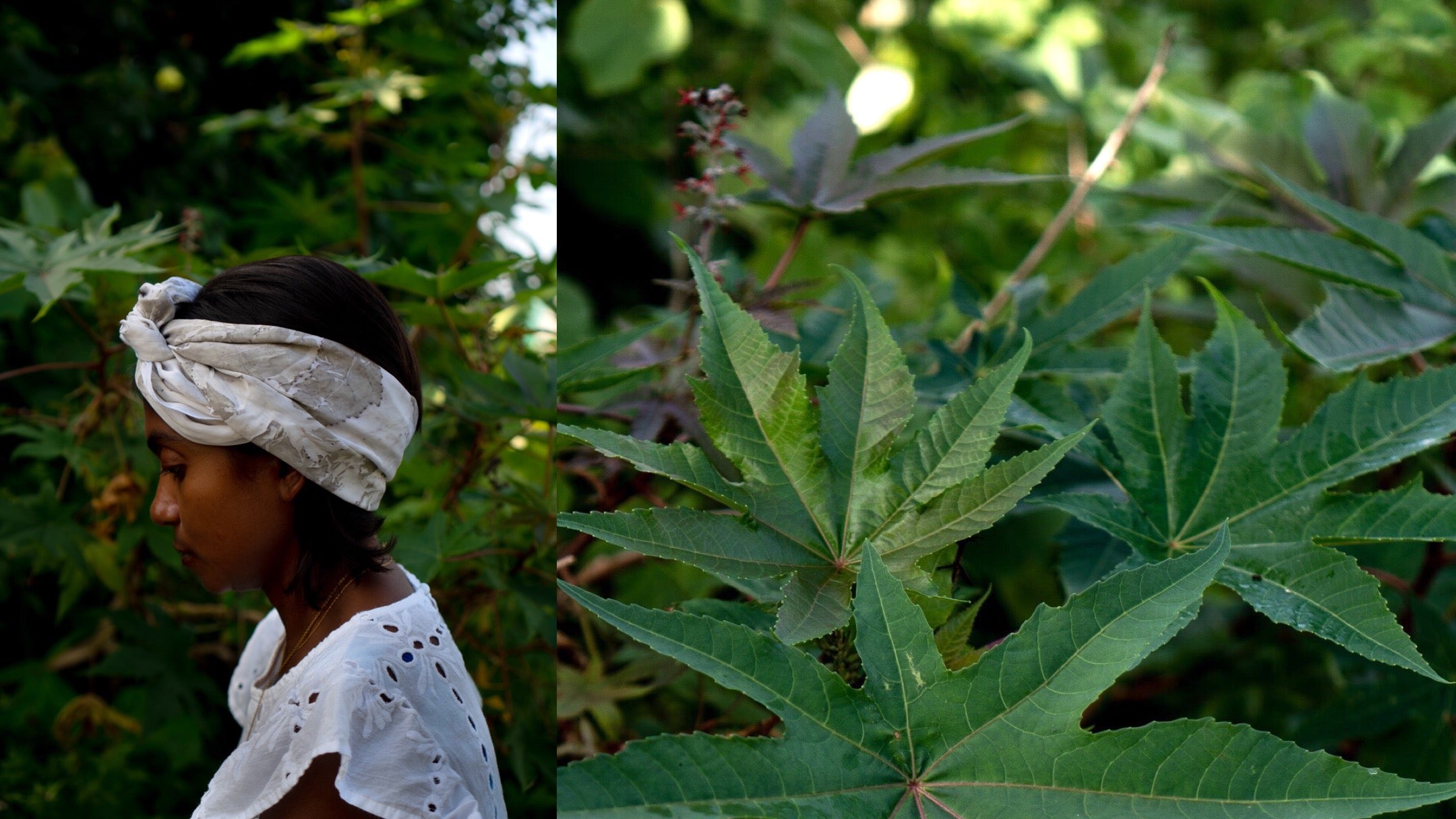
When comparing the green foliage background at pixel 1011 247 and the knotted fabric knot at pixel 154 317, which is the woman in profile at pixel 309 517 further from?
the green foliage background at pixel 1011 247

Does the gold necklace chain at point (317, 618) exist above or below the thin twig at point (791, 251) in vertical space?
below

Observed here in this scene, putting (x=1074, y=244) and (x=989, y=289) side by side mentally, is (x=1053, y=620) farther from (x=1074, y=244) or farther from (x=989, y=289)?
(x=1074, y=244)

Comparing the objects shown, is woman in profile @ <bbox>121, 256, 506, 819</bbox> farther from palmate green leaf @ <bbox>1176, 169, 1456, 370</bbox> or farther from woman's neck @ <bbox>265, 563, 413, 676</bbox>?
palmate green leaf @ <bbox>1176, 169, 1456, 370</bbox>

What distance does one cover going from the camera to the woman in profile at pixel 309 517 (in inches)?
18.5

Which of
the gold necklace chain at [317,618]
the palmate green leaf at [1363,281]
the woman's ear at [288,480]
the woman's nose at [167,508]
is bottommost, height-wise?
the gold necklace chain at [317,618]

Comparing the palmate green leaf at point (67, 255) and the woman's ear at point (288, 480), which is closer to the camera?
the woman's ear at point (288, 480)

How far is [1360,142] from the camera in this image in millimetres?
950

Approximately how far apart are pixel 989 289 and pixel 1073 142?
1.15 feet

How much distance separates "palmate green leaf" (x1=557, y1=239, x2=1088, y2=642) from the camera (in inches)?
18.8

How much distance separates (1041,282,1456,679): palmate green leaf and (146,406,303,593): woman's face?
1.22 ft

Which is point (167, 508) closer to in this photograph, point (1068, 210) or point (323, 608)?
point (323, 608)

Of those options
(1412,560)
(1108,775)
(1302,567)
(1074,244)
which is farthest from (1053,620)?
(1074,244)

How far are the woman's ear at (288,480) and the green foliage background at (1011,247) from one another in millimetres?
187

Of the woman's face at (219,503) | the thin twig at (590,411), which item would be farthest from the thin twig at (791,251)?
the woman's face at (219,503)
